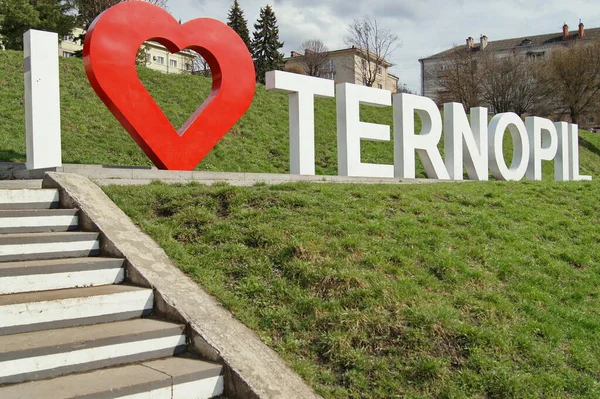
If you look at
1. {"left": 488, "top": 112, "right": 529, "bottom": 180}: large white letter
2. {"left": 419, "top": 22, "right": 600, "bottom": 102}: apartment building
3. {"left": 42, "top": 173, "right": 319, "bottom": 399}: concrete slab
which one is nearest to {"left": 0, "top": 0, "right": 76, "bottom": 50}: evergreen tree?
{"left": 488, "top": 112, "right": 529, "bottom": 180}: large white letter

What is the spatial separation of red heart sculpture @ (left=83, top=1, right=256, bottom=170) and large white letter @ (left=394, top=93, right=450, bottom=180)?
4270 mm

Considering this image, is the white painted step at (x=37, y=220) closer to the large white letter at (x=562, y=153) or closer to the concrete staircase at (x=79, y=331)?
the concrete staircase at (x=79, y=331)

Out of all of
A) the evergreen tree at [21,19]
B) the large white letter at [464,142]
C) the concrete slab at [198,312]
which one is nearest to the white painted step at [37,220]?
the concrete slab at [198,312]

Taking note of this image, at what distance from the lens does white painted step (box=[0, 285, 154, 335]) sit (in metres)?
4.55


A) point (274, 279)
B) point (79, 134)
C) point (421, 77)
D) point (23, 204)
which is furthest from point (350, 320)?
point (421, 77)

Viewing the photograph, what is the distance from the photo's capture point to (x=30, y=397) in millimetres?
3770

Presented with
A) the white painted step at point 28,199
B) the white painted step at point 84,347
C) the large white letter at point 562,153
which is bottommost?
the white painted step at point 84,347

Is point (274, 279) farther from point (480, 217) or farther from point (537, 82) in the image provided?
point (537, 82)

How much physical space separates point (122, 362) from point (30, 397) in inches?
32.5

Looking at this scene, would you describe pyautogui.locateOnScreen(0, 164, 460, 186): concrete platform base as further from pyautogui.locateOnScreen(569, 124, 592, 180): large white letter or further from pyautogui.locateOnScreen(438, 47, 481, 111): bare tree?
pyautogui.locateOnScreen(438, 47, 481, 111): bare tree

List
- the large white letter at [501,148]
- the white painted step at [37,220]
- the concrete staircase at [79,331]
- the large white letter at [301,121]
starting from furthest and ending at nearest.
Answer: the large white letter at [501,148] → the large white letter at [301,121] → the white painted step at [37,220] → the concrete staircase at [79,331]

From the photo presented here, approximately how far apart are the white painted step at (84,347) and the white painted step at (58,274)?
69 centimetres

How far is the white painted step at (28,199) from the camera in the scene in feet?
21.2

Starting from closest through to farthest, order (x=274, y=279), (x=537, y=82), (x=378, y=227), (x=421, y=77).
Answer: (x=274, y=279)
(x=378, y=227)
(x=537, y=82)
(x=421, y=77)
